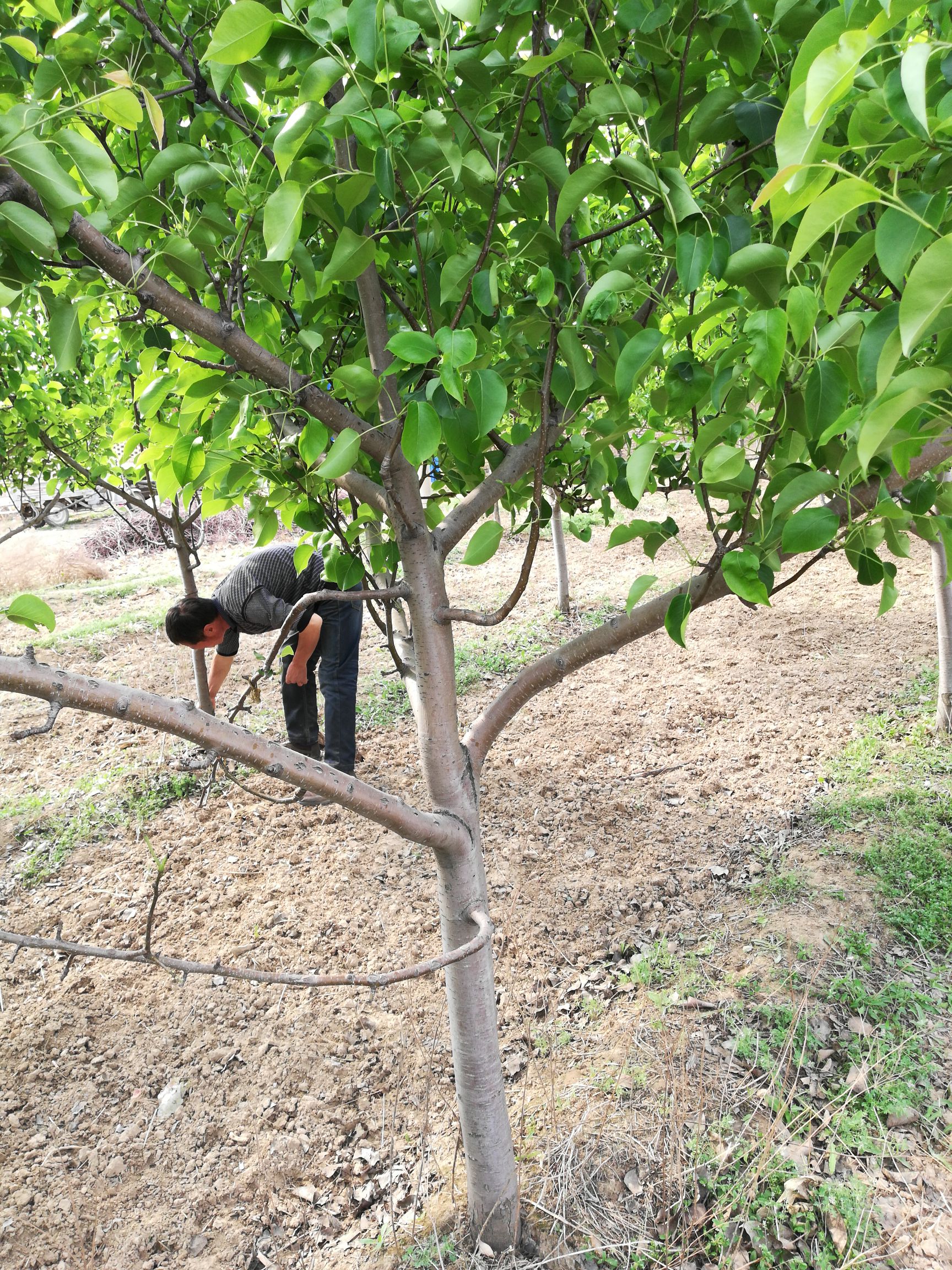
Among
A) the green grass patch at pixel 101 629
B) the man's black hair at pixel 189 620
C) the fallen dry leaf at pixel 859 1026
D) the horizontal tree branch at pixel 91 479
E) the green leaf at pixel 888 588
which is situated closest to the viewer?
the green leaf at pixel 888 588

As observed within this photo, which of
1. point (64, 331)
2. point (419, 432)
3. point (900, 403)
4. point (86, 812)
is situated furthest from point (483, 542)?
point (86, 812)

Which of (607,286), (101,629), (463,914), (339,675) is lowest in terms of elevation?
(463,914)

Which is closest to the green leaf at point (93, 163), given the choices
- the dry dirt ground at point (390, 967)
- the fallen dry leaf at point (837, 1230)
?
the dry dirt ground at point (390, 967)

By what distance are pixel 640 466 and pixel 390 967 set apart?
8.38ft

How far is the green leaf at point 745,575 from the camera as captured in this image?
38.2 inches

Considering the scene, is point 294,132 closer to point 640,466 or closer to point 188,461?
point 640,466

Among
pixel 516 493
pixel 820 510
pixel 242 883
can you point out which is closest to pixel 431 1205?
pixel 242 883

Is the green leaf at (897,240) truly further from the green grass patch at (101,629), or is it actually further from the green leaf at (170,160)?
the green grass patch at (101,629)

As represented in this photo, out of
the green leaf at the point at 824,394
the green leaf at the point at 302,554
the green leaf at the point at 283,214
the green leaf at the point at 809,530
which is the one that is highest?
the green leaf at the point at 283,214

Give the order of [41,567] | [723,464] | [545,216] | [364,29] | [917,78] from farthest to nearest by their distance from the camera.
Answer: [41,567] → [545,216] → [723,464] → [364,29] → [917,78]

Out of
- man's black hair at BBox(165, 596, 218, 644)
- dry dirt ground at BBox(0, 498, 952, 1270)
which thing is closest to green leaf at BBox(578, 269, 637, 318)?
dry dirt ground at BBox(0, 498, 952, 1270)

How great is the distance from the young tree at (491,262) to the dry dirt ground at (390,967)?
974 millimetres

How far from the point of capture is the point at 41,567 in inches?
381

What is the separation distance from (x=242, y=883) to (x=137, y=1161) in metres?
1.21
